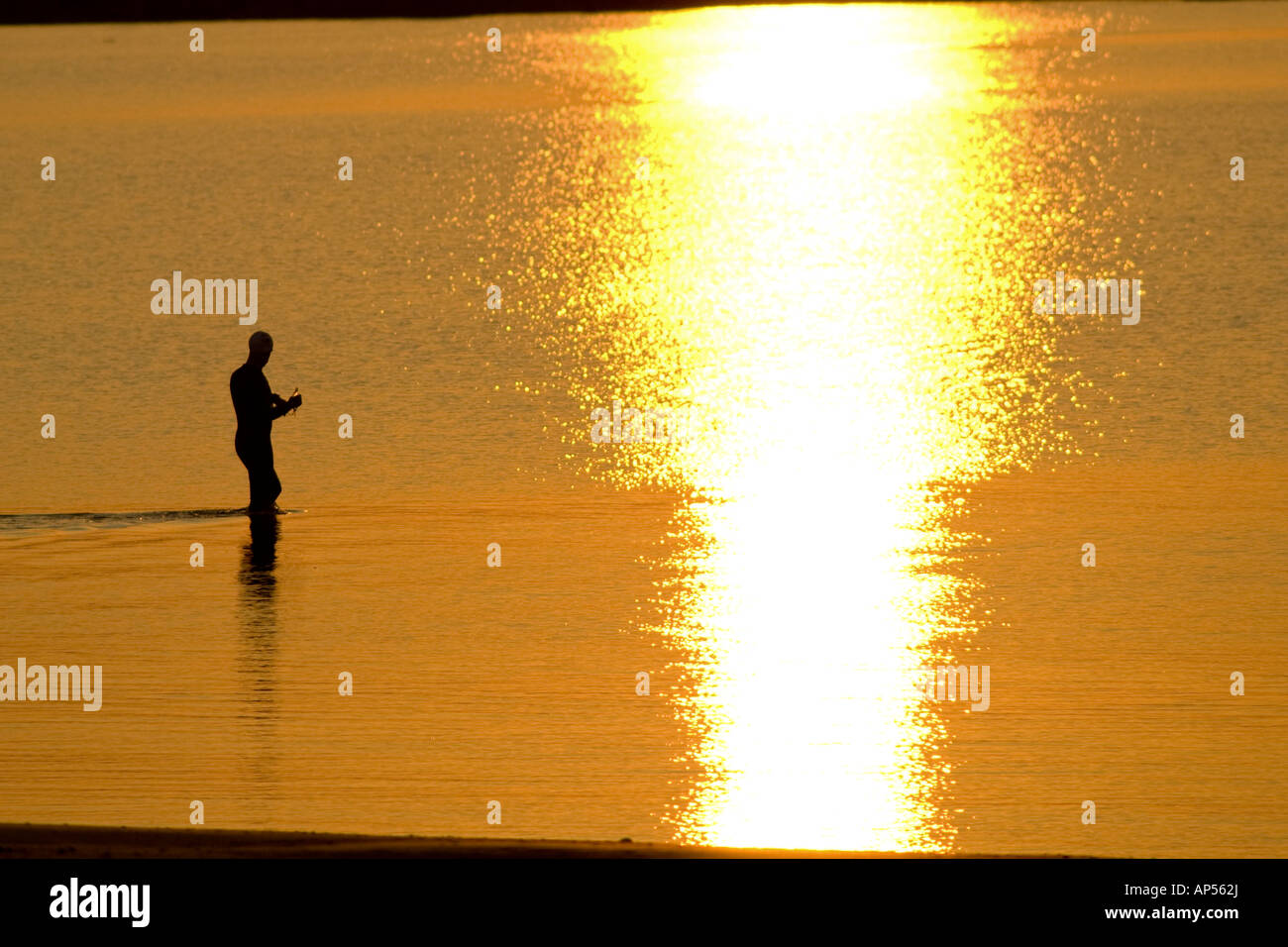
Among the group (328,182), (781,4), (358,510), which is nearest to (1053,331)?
(358,510)

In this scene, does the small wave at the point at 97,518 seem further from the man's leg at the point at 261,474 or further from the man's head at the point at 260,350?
the man's head at the point at 260,350

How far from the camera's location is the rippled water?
1327 centimetres

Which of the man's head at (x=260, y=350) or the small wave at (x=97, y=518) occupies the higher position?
the man's head at (x=260, y=350)

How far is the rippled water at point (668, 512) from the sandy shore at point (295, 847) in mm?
785

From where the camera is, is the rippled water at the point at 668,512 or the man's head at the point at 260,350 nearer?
the rippled water at the point at 668,512

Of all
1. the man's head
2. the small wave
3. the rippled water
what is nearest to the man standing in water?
the man's head

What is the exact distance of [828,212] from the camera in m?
50.2

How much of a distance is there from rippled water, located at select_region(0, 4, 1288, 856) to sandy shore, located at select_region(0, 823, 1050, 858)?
785mm

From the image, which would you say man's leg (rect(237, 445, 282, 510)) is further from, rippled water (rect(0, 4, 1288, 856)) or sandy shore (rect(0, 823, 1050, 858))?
sandy shore (rect(0, 823, 1050, 858))

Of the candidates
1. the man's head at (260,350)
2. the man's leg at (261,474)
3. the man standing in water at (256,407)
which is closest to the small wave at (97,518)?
the man's leg at (261,474)

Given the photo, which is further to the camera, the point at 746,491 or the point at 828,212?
the point at 828,212

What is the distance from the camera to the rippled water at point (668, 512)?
13273 mm

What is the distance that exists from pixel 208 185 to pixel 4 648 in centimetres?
4322
